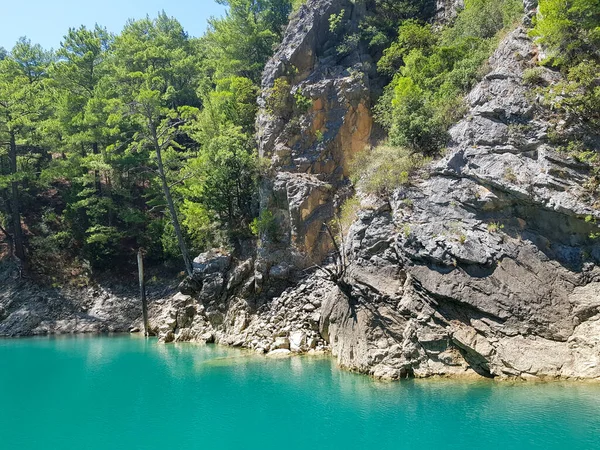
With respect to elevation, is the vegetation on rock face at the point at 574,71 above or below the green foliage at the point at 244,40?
below

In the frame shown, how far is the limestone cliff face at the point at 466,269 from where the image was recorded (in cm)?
1352

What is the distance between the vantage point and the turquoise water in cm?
1009

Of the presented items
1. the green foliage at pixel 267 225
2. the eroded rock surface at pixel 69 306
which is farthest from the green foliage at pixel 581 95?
the eroded rock surface at pixel 69 306

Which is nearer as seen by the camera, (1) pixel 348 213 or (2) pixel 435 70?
(1) pixel 348 213

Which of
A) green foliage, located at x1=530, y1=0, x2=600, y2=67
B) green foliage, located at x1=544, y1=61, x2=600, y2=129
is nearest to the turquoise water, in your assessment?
green foliage, located at x1=544, y1=61, x2=600, y2=129

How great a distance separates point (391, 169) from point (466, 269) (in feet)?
17.2

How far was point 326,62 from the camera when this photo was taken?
87.9 ft

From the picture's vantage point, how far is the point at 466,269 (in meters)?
14.7

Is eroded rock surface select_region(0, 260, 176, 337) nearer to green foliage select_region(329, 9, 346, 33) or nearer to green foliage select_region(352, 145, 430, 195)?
green foliage select_region(352, 145, 430, 195)

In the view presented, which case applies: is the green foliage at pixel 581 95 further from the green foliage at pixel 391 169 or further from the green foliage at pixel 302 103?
the green foliage at pixel 302 103

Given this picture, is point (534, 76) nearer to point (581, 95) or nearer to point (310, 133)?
point (581, 95)

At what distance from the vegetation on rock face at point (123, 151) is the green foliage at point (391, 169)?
8.66m

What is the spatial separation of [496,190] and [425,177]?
9.28 feet

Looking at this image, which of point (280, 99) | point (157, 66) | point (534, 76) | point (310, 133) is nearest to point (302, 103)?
point (280, 99)
